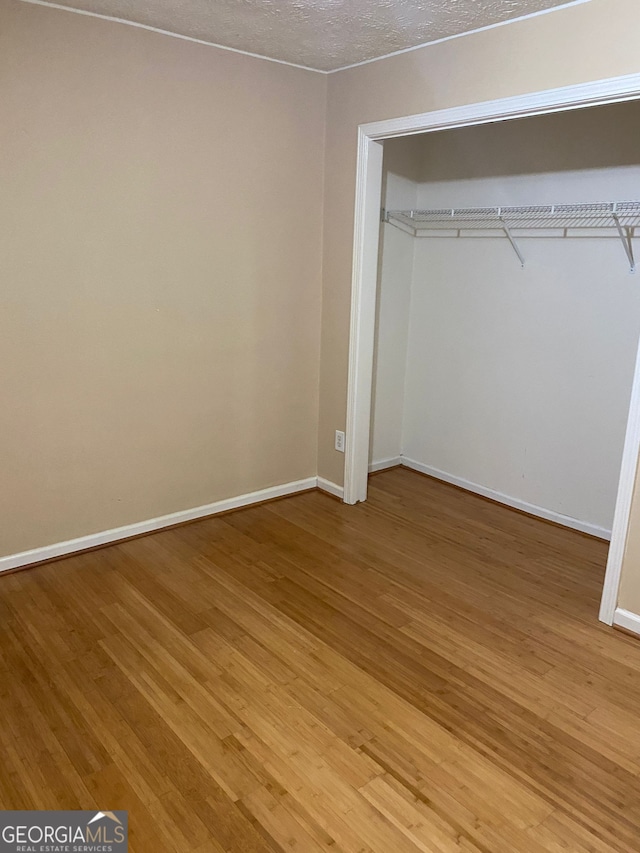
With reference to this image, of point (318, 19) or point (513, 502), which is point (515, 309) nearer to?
point (513, 502)

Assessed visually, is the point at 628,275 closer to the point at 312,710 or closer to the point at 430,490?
the point at 430,490

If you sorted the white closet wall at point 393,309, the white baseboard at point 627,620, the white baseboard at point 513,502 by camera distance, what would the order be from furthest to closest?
the white closet wall at point 393,309 < the white baseboard at point 513,502 < the white baseboard at point 627,620

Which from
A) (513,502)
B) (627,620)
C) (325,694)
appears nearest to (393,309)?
(513,502)

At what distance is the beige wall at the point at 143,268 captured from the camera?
8.84 feet

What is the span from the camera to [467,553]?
3.29m

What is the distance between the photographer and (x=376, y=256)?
3.54 meters

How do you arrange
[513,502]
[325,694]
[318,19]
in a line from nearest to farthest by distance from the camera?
1. [325,694]
2. [318,19]
3. [513,502]

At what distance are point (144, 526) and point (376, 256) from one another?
1.90 meters

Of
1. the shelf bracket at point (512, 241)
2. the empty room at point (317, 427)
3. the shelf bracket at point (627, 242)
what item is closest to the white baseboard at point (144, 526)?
the empty room at point (317, 427)

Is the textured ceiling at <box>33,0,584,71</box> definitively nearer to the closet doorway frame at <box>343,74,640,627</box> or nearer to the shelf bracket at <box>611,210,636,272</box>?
the closet doorway frame at <box>343,74,640,627</box>

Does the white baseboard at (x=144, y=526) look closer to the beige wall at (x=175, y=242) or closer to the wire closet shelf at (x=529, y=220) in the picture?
the beige wall at (x=175, y=242)

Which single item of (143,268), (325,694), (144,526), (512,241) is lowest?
(325,694)

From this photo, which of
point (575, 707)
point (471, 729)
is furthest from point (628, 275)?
point (471, 729)

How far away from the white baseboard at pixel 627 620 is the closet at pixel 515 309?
2.86ft
